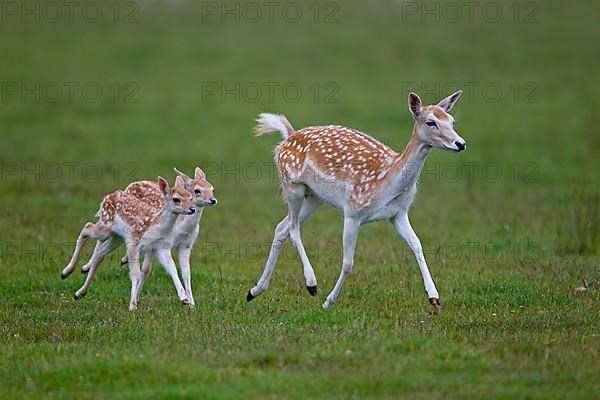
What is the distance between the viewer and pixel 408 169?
10.0 metres

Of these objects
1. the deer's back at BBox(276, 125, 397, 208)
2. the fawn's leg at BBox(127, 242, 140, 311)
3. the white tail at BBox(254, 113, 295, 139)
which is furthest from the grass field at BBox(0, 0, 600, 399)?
the white tail at BBox(254, 113, 295, 139)

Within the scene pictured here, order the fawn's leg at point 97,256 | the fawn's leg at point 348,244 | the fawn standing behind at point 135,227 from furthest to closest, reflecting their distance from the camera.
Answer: the fawn's leg at point 97,256 < the fawn standing behind at point 135,227 < the fawn's leg at point 348,244

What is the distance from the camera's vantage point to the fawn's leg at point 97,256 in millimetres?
11078

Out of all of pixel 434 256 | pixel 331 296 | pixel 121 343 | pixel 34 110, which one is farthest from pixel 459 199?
pixel 34 110

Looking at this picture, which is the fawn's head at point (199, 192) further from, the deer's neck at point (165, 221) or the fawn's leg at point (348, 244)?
the fawn's leg at point (348, 244)

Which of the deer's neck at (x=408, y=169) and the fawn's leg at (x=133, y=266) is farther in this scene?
the fawn's leg at (x=133, y=266)

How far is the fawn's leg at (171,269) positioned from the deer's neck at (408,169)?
2227 mm

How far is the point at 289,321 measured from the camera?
9641 mm

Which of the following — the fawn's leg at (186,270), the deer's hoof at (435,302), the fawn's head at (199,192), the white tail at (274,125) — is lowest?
the deer's hoof at (435,302)

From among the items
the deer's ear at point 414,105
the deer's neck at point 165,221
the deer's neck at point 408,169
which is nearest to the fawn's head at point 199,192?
the deer's neck at point 165,221

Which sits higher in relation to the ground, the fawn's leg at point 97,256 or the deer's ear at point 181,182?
the deer's ear at point 181,182

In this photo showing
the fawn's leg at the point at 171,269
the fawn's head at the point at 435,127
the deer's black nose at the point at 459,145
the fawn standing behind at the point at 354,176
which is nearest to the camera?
the deer's black nose at the point at 459,145

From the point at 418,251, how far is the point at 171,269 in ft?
8.05

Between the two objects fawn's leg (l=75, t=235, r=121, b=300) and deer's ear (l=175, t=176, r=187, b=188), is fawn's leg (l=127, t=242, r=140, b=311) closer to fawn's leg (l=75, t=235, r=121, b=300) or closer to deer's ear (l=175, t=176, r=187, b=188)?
fawn's leg (l=75, t=235, r=121, b=300)
